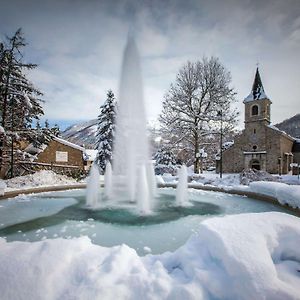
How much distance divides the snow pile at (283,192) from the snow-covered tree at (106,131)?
2060 centimetres

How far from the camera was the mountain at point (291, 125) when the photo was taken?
52062 millimetres

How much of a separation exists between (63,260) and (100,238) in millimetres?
2241

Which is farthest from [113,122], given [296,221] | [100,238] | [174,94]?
[296,221]

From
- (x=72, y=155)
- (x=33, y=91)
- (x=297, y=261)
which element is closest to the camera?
(x=297, y=261)

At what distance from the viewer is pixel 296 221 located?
2.95 m

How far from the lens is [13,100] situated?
14.7m

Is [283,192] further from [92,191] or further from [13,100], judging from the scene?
[13,100]

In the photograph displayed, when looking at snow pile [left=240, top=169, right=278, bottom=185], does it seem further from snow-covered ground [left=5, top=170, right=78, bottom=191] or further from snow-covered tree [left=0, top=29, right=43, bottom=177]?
snow-covered tree [left=0, top=29, right=43, bottom=177]

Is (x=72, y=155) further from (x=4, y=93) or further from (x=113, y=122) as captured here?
(x=4, y=93)

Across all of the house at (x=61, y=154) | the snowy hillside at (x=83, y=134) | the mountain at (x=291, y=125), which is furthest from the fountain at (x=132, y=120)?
the mountain at (x=291, y=125)

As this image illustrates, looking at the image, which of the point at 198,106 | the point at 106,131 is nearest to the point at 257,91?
the point at 198,106

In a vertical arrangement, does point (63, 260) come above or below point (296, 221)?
below

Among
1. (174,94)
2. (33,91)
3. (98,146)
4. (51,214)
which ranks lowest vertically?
(51,214)

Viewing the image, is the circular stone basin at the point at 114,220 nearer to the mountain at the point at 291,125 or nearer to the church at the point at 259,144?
the church at the point at 259,144
